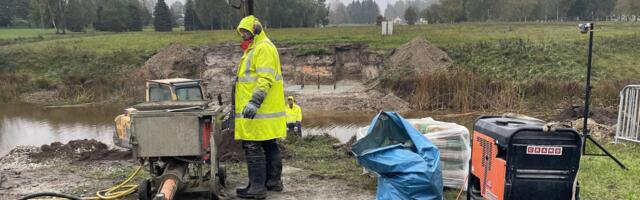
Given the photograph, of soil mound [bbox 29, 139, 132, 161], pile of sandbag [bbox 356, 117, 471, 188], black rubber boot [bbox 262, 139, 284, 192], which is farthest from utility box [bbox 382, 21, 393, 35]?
black rubber boot [bbox 262, 139, 284, 192]

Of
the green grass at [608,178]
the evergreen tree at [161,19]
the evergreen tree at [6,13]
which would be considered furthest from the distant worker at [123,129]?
the evergreen tree at [6,13]

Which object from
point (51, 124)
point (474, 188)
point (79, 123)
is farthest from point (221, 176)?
point (51, 124)

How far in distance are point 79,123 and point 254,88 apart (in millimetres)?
14095

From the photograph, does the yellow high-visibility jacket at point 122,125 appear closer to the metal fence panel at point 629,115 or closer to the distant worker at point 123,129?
the distant worker at point 123,129

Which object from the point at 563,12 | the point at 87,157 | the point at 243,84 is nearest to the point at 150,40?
the point at 87,157

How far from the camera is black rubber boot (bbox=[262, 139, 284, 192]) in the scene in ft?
17.5

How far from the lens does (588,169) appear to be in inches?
242

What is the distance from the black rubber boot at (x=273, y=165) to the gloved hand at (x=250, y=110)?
0.64 meters

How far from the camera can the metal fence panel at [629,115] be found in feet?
27.9

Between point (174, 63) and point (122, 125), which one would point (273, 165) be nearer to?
point (122, 125)

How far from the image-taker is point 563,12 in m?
63.0

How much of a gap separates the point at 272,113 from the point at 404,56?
18.0 m

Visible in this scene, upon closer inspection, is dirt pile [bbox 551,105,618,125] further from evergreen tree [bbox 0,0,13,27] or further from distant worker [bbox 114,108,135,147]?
evergreen tree [bbox 0,0,13,27]

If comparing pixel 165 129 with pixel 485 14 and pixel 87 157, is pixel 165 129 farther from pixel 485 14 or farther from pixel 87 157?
pixel 485 14
